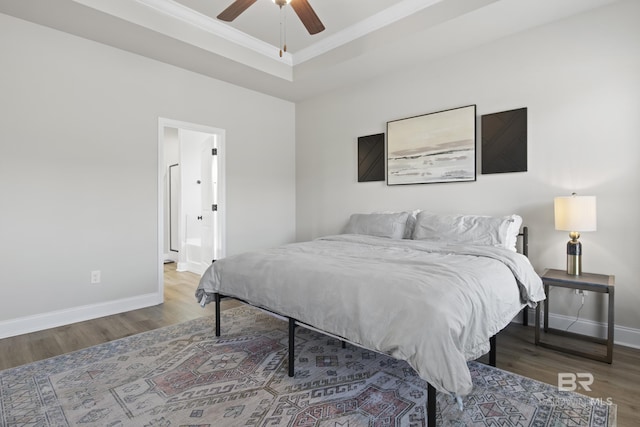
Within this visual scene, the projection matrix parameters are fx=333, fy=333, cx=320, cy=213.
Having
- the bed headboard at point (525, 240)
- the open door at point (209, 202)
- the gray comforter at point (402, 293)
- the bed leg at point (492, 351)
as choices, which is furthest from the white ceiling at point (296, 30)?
the bed leg at point (492, 351)

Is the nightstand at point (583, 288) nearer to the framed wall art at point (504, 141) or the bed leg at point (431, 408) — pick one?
the framed wall art at point (504, 141)

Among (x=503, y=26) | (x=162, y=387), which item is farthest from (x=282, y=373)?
(x=503, y=26)

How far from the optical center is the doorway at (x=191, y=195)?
13.6 ft

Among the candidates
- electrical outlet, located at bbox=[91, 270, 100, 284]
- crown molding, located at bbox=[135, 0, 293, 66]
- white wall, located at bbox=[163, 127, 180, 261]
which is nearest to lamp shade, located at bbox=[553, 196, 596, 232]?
crown molding, located at bbox=[135, 0, 293, 66]

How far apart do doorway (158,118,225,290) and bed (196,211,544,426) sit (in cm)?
177

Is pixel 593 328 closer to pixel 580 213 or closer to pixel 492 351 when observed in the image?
pixel 580 213

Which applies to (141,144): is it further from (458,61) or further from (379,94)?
(458,61)

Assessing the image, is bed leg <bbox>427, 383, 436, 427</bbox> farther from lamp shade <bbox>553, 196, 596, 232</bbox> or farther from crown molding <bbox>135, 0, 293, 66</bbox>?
crown molding <bbox>135, 0, 293, 66</bbox>

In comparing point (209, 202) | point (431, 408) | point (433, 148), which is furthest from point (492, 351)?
point (209, 202)

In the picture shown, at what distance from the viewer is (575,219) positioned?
2.51 metres

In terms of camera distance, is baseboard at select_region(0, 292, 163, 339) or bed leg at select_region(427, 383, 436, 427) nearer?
bed leg at select_region(427, 383, 436, 427)

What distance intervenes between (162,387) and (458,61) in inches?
153

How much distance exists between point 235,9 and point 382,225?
241cm

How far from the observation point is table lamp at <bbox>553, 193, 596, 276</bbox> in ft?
8.18
